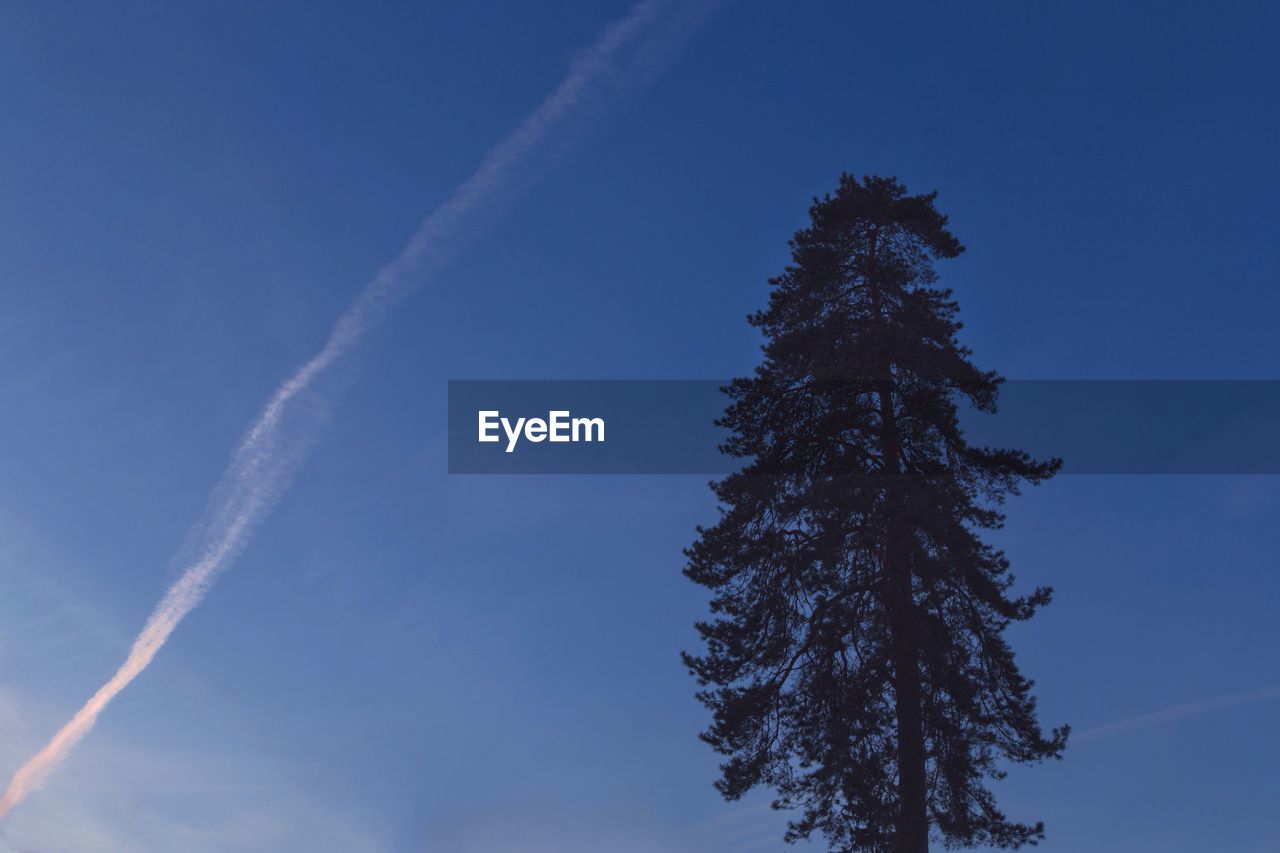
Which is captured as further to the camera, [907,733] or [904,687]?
[904,687]

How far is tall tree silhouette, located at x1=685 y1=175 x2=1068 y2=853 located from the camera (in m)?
22.7

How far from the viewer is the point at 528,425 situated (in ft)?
102

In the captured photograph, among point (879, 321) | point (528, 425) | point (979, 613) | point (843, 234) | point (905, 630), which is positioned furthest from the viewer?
point (528, 425)

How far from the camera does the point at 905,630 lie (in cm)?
2269

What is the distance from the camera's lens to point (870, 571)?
2361 centimetres

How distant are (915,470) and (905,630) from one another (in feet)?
12.1

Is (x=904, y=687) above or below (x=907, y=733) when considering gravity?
above

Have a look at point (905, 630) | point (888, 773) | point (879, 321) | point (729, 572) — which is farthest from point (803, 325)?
point (888, 773)

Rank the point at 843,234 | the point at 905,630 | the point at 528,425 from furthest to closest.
A: the point at 528,425, the point at 843,234, the point at 905,630

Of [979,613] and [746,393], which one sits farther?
[746,393]

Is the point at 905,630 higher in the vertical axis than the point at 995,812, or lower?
higher

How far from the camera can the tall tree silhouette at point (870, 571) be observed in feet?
74.5

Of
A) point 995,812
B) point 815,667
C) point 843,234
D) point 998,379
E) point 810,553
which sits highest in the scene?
point 843,234

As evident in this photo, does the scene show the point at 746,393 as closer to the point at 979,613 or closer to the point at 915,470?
the point at 915,470
